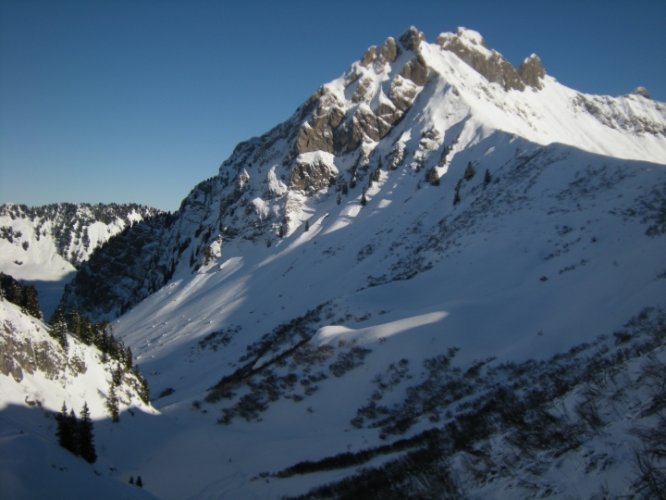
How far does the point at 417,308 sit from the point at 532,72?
102 meters

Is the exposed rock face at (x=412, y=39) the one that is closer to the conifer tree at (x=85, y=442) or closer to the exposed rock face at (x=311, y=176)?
the exposed rock face at (x=311, y=176)

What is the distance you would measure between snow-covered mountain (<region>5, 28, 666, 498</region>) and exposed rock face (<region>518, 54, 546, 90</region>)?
6.71 m

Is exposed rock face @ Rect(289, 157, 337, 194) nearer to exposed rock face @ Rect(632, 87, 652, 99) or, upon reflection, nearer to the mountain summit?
the mountain summit

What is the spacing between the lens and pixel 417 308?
125 ft

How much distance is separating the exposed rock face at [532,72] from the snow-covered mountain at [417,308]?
22.0 ft

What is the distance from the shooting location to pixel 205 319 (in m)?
60.3

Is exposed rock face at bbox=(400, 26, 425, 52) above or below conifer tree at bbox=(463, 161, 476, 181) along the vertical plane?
above

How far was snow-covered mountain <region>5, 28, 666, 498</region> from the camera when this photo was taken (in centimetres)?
1176

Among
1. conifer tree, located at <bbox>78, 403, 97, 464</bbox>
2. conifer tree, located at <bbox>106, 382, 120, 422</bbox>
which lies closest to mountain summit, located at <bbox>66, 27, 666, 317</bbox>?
conifer tree, located at <bbox>106, 382, 120, 422</bbox>

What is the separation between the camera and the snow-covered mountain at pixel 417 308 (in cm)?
1176

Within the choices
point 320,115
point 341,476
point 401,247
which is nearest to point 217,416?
point 341,476

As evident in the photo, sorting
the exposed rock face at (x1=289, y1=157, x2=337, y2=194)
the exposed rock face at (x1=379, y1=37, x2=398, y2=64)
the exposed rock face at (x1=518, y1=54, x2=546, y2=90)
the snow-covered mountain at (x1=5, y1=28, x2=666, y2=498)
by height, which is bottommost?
the snow-covered mountain at (x1=5, y1=28, x2=666, y2=498)

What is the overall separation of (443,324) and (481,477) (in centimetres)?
2272

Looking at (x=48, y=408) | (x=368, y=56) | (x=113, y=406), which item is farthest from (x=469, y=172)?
(x=48, y=408)
